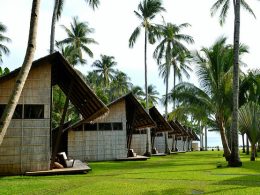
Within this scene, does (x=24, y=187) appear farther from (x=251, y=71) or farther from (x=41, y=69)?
(x=251, y=71)

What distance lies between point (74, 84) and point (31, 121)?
2.75 m

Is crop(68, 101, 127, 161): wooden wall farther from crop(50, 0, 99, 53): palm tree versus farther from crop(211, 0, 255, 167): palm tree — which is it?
crop(211, 0, 255, 167): palm tree

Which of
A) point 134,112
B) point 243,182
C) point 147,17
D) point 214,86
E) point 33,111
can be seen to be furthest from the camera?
point 147,17

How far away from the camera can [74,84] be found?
16.4 m

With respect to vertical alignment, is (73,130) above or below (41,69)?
below

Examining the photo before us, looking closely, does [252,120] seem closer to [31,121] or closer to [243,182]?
[243,182]

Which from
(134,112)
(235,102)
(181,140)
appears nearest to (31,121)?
(235,102)

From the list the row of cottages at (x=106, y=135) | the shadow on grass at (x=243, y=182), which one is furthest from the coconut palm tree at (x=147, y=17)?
the shadow on grass at (x=243, y=182)

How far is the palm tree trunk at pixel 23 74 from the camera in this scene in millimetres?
6909

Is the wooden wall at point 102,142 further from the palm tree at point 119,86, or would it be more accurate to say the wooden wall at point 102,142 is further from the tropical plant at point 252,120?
the palm tree at point 119,86

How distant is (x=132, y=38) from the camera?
3325 centimetres

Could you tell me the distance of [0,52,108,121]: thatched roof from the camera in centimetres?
1503

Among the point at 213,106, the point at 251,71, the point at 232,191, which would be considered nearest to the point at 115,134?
the point at 213,106

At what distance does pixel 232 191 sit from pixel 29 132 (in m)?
9.03
